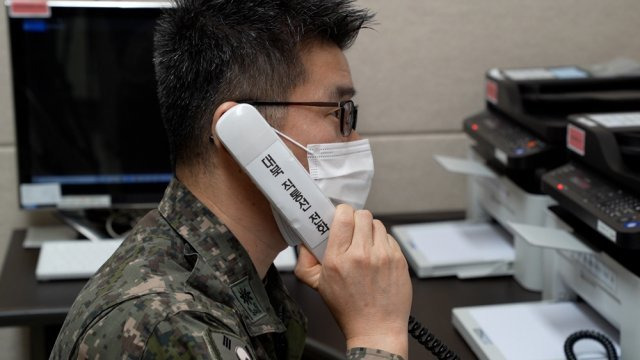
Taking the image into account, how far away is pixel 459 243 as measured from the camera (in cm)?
187

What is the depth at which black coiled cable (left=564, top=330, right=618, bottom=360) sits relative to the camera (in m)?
1.34

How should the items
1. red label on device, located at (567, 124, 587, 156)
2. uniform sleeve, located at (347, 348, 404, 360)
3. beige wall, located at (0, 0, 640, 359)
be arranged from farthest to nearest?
1. beige wall, located at (0, 0, 640, 359)
2. red label on device, located at (567, 124, 587, 156)
3. uniform sleeve, located at (347, 348, 404, 360)

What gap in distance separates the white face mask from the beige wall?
90 centimetres

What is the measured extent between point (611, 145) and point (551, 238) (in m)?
0.19

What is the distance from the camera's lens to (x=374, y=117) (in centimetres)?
216

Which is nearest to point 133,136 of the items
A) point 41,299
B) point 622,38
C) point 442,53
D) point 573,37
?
point 41,299

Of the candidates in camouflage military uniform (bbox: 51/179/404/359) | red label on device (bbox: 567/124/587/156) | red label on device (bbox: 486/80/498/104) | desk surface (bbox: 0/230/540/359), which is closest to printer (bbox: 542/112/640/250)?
red label on device (bbox: 567/124/587/156)

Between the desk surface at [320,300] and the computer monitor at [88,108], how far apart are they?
0.20 meters

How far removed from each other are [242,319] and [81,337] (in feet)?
0.73

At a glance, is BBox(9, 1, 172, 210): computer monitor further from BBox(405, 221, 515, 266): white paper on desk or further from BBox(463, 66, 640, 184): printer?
BBox(463, 66, 640, 184): printer

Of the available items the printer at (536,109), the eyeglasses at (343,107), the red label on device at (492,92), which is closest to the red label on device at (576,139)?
the printer at (536,109)

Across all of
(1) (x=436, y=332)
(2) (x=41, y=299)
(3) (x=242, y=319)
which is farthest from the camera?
(2) (x=41, y=299)

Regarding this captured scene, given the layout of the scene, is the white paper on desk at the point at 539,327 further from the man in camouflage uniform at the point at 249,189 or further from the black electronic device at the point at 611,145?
the man in camouflage uniform at the point at 249,189

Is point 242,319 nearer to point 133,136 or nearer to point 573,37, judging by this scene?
point 133,136
